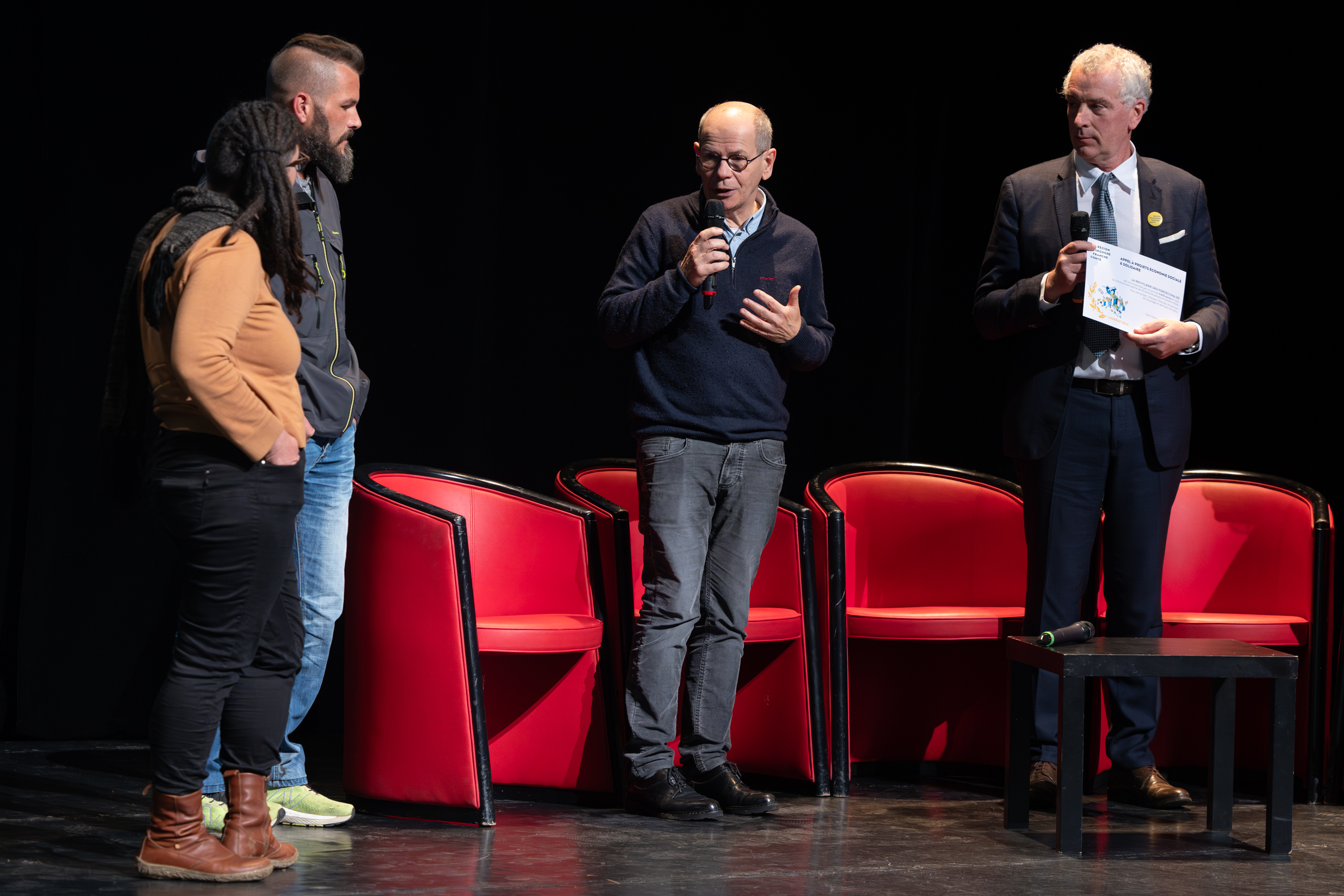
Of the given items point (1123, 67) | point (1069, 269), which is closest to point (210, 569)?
point (1069, 269)

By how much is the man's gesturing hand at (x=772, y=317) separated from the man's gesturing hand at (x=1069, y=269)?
58 cm

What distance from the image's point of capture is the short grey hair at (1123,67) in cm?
323

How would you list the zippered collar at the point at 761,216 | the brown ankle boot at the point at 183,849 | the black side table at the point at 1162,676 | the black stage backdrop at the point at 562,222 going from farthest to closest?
the black stage backdrop at the point at 562,222, the zippered collar at the point at 761,216, the black side table at the point at 1162,676, the brown ankle boot at the point at 183,849

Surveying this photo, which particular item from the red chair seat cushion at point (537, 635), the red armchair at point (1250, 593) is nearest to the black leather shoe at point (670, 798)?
the red chair seat cushion at point (537, 635)

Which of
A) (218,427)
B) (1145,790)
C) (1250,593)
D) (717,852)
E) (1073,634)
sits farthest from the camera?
(1250,593)

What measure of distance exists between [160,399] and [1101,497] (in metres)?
2.10

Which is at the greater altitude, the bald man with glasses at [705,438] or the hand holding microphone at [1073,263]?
the hand holding microphone at [1073,263]

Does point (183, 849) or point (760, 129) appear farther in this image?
point (760, 129)

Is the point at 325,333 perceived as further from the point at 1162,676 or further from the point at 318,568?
the point at 1162,676

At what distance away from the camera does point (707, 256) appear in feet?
9.74

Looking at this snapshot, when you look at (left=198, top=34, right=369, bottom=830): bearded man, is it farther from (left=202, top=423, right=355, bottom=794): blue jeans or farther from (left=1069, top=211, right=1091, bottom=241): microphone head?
(left=1069, top=211, right=1091, bottom=241): microphone head

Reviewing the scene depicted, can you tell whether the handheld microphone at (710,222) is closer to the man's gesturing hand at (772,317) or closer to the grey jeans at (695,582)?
the man's gesturing hand at (772,317)

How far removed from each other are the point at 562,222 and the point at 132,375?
78.7 inches

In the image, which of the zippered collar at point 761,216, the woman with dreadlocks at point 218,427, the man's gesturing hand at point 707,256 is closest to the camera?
the woman with dreadlocks at point 218,427
